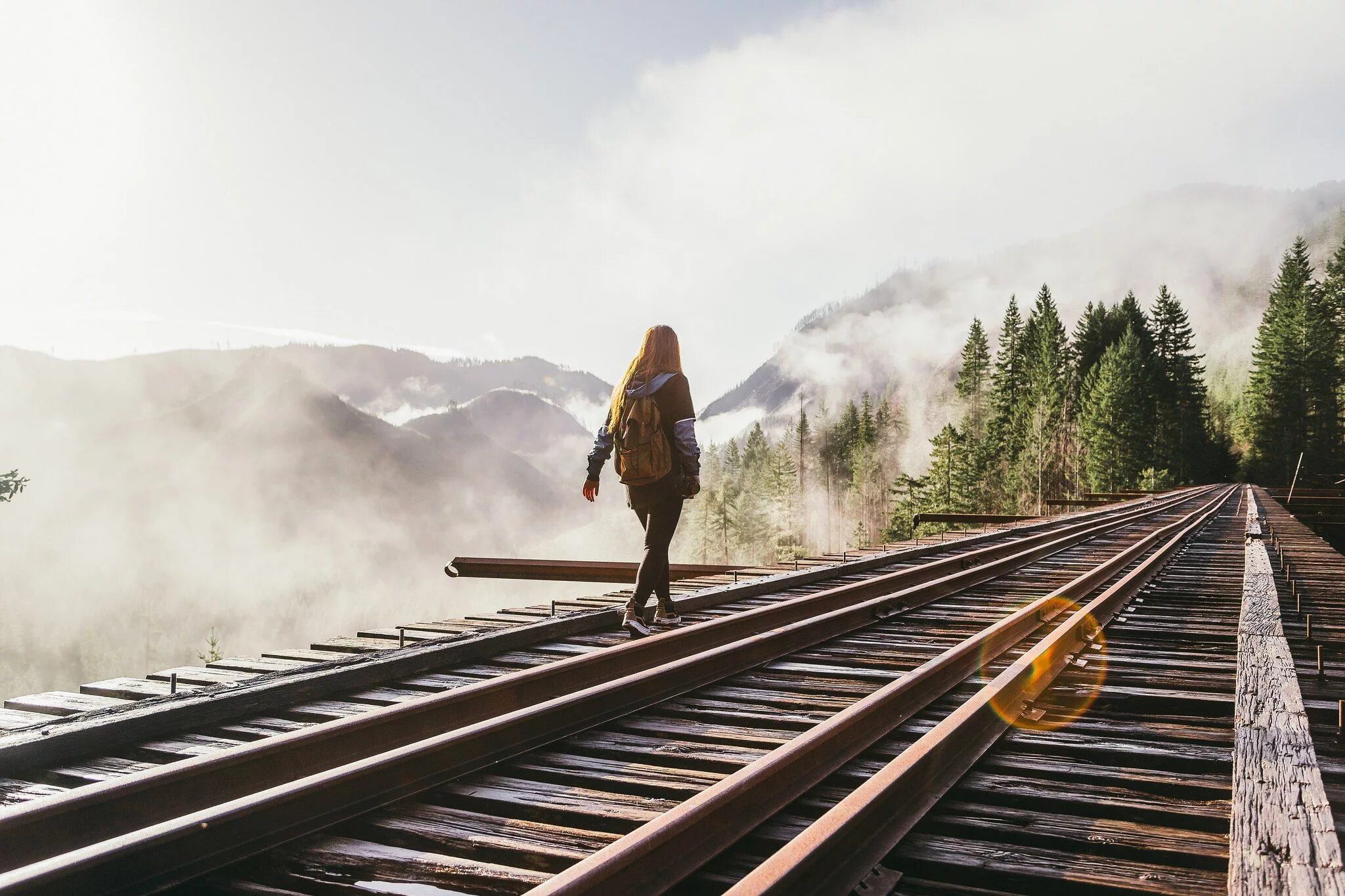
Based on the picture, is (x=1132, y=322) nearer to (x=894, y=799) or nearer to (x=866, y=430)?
(x=866, y=430)

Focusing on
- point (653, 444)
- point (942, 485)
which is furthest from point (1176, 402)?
point (653, 444)

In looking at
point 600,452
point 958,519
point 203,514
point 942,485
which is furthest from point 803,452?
point 600,452

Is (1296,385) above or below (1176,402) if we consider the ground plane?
above

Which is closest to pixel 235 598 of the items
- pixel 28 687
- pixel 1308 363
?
pixel 28 687

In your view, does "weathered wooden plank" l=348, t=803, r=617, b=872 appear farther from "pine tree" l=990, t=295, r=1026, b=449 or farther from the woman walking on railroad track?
"pine tree" l=990, t=295, r=1026, b=449

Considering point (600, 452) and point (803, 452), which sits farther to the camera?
point (803, 452)

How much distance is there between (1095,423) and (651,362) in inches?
2989

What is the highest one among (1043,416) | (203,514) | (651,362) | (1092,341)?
(1092,341)

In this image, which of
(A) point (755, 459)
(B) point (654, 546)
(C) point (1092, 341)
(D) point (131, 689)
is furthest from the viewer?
(A) point (755, 459)

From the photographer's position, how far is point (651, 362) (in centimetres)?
594

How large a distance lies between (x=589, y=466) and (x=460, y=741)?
298cm

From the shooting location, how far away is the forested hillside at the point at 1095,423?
239ft

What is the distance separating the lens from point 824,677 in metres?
5.01

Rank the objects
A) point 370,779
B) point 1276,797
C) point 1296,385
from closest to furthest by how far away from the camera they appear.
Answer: point 1276,797, point 370,779, point 1296,385
